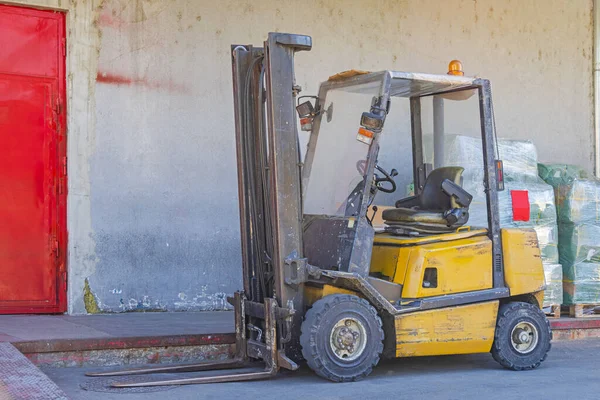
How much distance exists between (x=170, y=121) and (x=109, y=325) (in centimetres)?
251

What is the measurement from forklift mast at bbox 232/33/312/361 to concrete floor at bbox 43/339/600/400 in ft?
1.38

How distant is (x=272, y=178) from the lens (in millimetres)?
6410

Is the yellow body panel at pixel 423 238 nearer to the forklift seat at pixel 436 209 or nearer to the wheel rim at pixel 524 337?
the forklift seat at pixel 436 209

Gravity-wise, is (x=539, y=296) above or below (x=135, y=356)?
above

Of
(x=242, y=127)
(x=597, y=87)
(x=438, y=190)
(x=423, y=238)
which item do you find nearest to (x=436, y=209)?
(x=438, y=190)

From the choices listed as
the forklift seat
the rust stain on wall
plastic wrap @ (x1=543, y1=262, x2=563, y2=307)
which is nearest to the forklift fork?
the forklift seat

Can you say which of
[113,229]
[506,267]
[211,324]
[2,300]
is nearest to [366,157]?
[506,267]

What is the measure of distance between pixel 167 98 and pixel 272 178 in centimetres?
343

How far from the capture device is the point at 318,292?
646 centimetres

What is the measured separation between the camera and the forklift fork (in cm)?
612

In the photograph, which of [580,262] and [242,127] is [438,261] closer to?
[242,127]

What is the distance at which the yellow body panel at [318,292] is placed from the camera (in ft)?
21.1

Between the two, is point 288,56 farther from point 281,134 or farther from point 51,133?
point 51,133

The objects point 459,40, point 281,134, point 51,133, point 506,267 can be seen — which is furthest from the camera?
point 459,40
